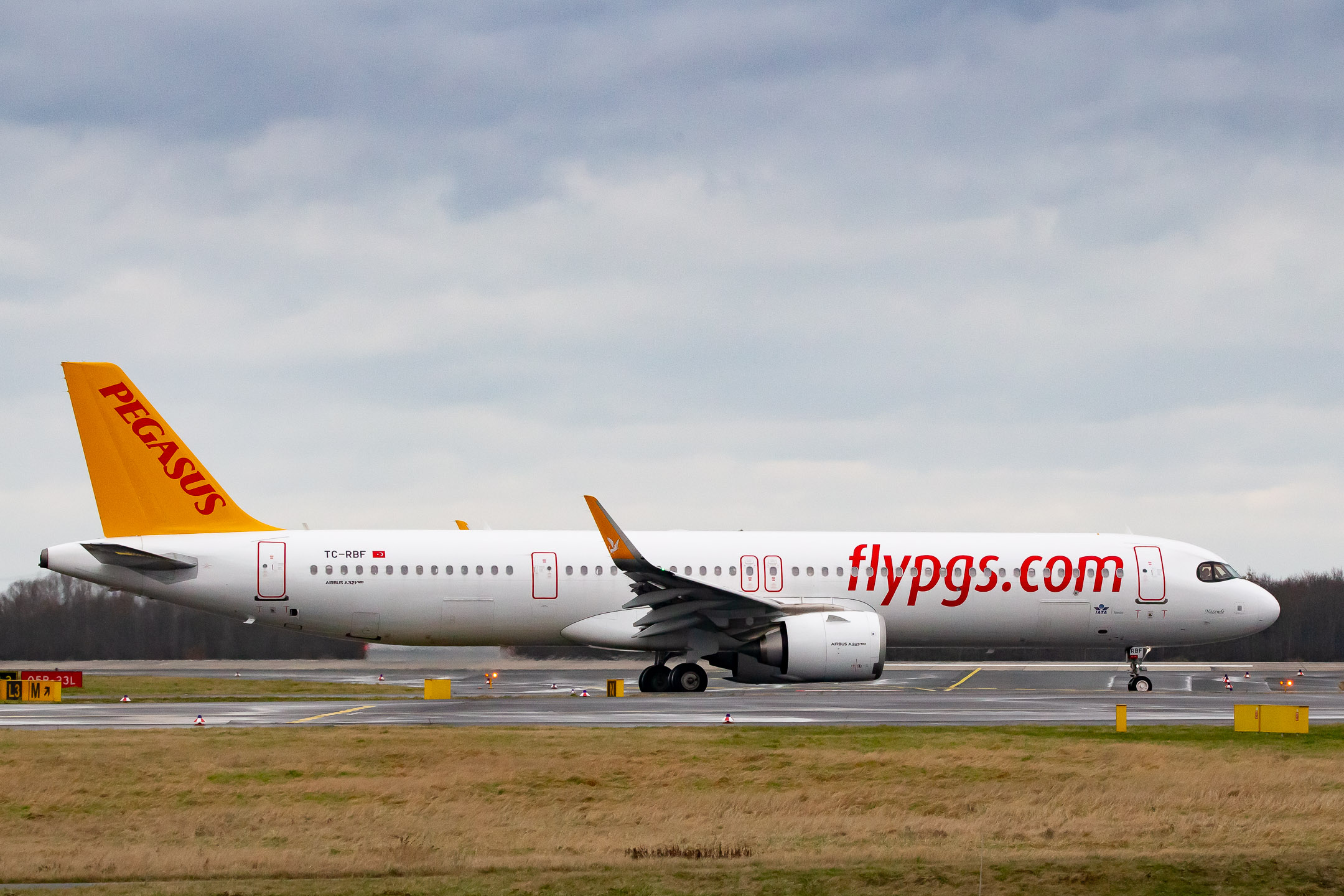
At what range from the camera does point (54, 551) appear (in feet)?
92.5

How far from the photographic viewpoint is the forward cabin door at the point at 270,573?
93.1 feet

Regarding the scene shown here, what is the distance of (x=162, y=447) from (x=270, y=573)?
3.84 metres

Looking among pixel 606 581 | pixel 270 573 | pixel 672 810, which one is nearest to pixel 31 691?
pixel 270 573

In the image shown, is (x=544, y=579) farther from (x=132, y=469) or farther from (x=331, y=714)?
(x=132, y=469)

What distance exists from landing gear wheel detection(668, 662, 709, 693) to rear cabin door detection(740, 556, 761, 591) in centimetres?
204

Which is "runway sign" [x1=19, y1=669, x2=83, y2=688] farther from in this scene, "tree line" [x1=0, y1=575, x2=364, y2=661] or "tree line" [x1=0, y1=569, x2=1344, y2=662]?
"tree line" [x1=0, y1=575, x2=364, y2=661]

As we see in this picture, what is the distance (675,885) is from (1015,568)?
21799 millimetres

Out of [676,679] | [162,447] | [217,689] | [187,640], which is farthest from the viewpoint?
[187,640]

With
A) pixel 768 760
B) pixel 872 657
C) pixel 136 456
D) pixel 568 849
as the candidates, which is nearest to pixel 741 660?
pixel 872 657

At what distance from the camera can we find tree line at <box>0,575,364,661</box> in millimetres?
56375

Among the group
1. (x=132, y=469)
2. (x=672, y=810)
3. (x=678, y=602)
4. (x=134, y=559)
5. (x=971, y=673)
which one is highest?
(x=132, y=469)

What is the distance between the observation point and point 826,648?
26500 millimetres

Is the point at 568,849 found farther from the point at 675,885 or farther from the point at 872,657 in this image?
the point at 872,657

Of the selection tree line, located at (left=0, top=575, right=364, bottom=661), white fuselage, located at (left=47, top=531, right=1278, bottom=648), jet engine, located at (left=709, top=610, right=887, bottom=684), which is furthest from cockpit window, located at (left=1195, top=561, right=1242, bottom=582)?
tree line, located at (left=0, top=575, right=364, bottom=661)
